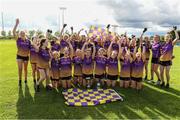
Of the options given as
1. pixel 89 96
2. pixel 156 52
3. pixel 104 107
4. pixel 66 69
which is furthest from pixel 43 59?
pixel 156 52

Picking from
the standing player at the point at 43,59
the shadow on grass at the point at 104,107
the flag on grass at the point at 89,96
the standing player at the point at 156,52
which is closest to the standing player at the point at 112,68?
the flag on grass at the point at 89,96

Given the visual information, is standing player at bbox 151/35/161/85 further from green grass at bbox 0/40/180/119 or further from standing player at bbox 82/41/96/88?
standing player at bbox 82/41/96/88

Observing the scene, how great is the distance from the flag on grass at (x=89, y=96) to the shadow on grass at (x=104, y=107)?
194 mm

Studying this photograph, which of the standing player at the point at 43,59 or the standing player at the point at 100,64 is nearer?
the standing player at the point at 43,59

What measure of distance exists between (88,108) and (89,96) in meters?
0.91

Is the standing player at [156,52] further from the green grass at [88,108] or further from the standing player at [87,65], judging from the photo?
the standing player at [87,65]

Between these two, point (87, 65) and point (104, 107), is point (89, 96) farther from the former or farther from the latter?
point (87, 65)

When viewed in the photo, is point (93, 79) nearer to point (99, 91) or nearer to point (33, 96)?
point (99, 91)

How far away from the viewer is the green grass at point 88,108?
6848mm

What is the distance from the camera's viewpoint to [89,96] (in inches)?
323

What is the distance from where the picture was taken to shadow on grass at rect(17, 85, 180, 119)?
6.84m

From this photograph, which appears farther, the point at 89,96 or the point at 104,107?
the point at 89,96

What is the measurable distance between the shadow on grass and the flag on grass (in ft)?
0.64

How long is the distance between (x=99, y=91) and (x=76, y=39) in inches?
146
